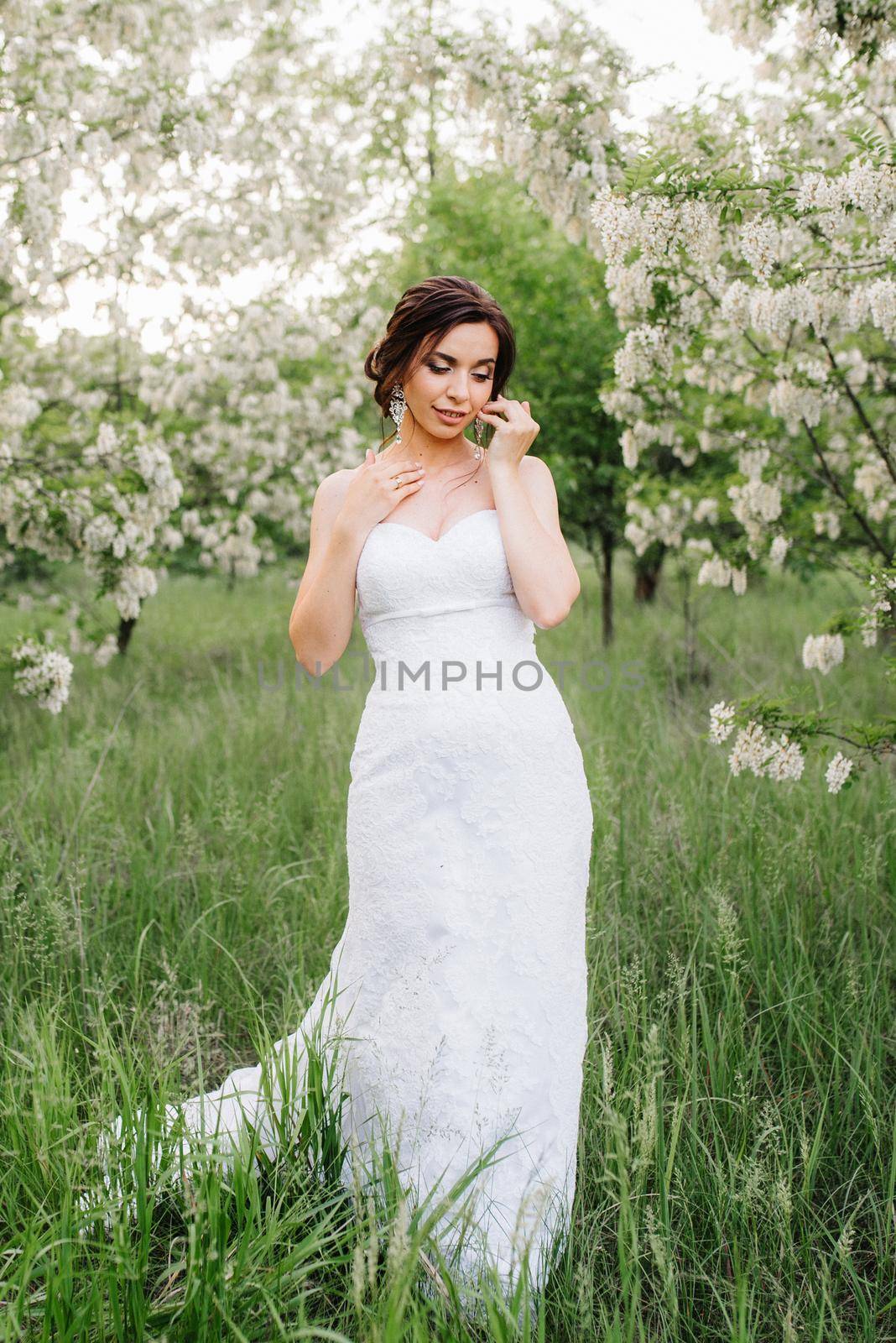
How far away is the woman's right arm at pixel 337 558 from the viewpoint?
2.20m

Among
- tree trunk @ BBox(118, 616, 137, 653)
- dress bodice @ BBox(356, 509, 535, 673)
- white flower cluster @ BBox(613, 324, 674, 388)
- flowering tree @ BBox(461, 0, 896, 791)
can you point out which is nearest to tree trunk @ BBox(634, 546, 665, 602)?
flowering tree @ BBox(461, 0, 896, 791)

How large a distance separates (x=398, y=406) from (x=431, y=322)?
28cm

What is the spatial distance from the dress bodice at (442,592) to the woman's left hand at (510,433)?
0.45 ft

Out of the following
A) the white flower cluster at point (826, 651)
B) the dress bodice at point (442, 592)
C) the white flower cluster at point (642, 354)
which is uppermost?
the white flower cluster at point (642, 354)

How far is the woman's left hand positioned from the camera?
2213 mm

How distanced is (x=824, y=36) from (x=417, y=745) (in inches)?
119

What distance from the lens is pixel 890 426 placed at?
6.70m

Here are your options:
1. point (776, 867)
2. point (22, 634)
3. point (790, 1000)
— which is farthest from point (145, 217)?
point (790, 1000)

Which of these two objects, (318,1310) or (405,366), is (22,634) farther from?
(318,1310)

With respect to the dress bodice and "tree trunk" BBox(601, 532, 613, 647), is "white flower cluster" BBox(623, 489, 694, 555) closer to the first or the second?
"tree trunk" BBox(601, 532, 613, 647)

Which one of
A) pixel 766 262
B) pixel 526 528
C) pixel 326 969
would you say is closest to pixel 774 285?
pixel 766 262

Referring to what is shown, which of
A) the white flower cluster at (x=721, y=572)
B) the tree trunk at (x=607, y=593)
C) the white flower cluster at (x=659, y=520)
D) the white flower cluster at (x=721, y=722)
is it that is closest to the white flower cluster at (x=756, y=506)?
the white flower cluster at (x=721, y=572)

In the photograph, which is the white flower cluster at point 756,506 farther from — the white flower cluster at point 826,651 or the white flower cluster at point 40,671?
the white flower cluster at point 40,671

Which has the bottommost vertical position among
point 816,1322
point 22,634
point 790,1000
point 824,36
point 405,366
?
point 816,1322
